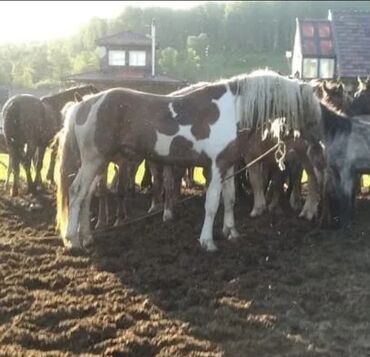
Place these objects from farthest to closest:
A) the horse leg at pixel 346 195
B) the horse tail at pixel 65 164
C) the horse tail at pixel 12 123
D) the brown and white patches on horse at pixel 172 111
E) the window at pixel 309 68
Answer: the window at pixel 309 68 → the horse tail at pixel 12 123 → the horse leg at pixel 346 195 → the horse tail at pixel 65 164 → the brown and white patches on horse at pixel 172 111

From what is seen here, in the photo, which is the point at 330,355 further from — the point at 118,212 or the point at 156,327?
the point at 118,212

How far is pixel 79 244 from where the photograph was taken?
7.66 metres

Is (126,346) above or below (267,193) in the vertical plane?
above

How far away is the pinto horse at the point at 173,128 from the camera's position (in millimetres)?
7531

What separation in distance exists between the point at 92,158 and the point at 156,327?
3.00m

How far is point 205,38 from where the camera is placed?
289ft

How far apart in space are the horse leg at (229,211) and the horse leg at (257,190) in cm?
128

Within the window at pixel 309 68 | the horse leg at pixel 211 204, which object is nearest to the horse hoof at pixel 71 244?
the horse leg at pixel 211 204

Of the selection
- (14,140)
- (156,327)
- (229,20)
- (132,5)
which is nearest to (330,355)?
(156,327)

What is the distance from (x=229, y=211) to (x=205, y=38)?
82051 millimetres

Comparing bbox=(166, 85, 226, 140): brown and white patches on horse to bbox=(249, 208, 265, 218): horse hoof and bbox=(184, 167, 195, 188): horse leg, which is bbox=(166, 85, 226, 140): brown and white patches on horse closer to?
bbox=(249, 208, 265, 218): horse hoof

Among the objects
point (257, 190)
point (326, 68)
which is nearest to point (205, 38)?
point (326, 68)

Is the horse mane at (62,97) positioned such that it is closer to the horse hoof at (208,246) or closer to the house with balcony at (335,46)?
the horse hoof at (208,246)

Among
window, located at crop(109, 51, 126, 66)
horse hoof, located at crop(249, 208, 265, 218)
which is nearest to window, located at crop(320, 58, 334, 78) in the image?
window, located at crop(109, 51, 126, 66)
